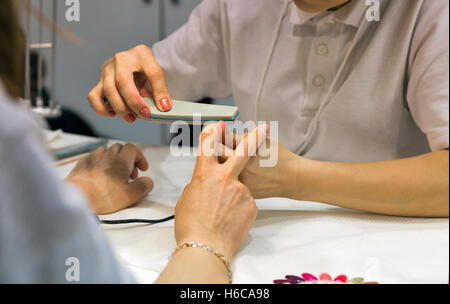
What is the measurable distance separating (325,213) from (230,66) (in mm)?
250

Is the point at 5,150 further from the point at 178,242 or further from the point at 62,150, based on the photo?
the point at 62,150

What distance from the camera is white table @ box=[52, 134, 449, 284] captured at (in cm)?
39

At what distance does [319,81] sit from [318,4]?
0.09 m

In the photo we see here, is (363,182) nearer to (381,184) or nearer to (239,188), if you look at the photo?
(381,184)

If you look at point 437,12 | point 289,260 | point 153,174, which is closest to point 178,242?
point 289,260

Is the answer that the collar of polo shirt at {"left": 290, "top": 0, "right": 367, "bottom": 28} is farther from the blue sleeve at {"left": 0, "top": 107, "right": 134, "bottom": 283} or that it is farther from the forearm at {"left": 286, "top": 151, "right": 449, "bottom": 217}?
the blue sleeve at {"left": 0, "top": 107, "right": 134, "bottom": 283}

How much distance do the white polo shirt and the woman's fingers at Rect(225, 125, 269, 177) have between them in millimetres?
56

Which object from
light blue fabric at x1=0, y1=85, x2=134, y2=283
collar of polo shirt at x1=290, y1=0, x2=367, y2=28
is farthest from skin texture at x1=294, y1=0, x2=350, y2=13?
light blue fabric at x1=0, y1=85, x2=134, y2=283

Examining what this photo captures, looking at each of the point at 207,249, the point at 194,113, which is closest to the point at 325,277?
the point at 207,249

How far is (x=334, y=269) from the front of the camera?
410mm

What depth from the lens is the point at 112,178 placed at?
59 cm

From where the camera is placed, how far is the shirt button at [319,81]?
504 millimetres

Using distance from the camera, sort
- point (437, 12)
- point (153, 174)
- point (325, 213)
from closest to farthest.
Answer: point (437, 12) → point (325, 213) → point (153, 174)

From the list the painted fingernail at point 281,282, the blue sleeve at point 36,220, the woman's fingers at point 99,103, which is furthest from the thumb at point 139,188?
the blue sleeve at point 36,220
